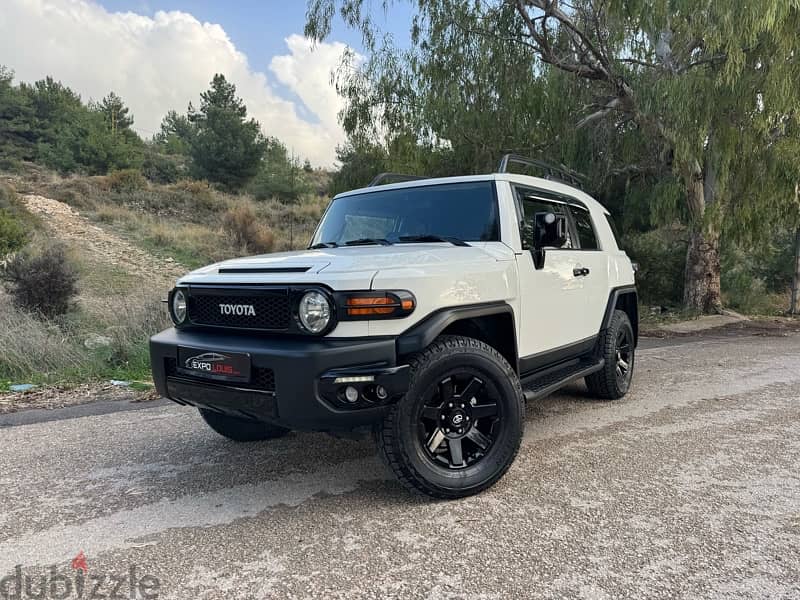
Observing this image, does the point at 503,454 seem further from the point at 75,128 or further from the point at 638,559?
the point at 75,128

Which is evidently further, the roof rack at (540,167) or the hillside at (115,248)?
the hillside at (115,248)

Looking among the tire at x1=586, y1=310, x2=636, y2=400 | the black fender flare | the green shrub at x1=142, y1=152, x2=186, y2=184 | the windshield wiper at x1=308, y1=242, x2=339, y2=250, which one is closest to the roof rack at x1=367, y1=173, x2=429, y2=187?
the windshield wiper at x1=308, y1=242, x2=339, y2=250

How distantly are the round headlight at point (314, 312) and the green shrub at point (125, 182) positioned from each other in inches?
1120

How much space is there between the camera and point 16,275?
8906mm

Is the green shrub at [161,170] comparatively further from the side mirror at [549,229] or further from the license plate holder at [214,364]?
the side mirror at [549,229]

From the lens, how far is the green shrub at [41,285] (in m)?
8.77

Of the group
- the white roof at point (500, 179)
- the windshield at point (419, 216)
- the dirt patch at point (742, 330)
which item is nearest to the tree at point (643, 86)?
the dirt patch at point (742, 330)

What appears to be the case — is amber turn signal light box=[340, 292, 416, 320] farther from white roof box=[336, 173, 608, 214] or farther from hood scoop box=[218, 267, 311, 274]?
white roof box=[336, 173, 608, 214]

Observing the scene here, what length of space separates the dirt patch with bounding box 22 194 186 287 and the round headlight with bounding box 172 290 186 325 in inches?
451

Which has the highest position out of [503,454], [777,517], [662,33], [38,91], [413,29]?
[38,91]

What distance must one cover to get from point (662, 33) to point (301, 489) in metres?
9.81

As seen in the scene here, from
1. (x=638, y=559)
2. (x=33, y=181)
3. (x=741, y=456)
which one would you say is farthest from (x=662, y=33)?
(x=33, y=181)

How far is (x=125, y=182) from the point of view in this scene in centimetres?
2802

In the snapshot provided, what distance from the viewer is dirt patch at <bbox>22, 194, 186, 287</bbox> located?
16.0 metres
